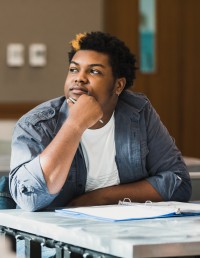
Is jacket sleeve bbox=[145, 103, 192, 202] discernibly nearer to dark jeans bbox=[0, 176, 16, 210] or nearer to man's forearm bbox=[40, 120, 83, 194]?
man's forearm bbox=[40, 120, 83, 194]

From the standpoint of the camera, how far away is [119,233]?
6.31 ft

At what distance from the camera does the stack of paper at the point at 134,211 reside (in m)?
2.20

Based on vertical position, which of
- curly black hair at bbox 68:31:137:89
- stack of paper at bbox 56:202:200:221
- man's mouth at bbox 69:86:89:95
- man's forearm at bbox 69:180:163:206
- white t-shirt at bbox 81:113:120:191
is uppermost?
curly black hair at bbox 68:31:137:89

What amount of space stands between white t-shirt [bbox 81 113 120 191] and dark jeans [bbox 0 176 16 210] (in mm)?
257

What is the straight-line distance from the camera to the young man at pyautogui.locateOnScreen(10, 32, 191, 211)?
247 centimetres

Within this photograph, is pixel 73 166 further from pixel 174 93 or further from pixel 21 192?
pixel 174 93

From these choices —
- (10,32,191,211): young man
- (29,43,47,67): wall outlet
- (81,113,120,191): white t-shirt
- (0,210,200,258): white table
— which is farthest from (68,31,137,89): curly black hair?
(29,43,47,67): wall outlet

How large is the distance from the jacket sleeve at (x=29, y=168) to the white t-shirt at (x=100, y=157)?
161mm

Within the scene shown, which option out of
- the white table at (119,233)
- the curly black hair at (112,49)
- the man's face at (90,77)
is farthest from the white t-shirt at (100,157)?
the white table at (119,233)

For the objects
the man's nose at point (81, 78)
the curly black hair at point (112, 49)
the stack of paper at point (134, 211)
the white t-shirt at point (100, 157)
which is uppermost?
the curly black hair at point (112, 49)

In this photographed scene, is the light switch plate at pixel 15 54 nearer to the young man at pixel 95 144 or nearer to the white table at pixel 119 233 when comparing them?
the young man at pixel 95 144

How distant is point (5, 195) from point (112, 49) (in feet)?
2.02

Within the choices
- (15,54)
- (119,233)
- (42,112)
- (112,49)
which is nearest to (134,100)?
(112,49)

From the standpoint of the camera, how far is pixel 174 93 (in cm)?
639
